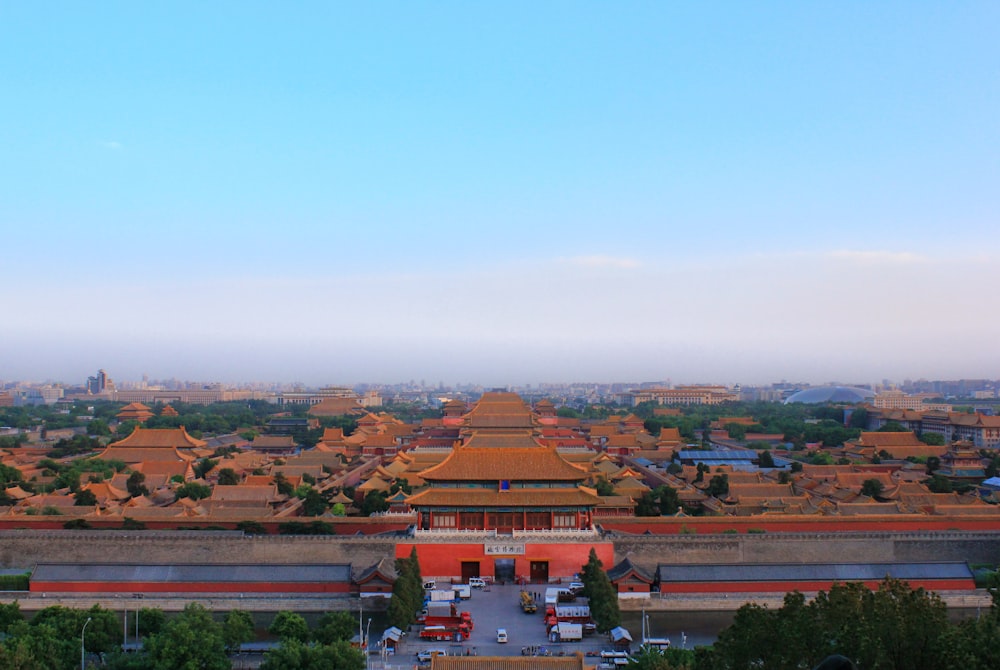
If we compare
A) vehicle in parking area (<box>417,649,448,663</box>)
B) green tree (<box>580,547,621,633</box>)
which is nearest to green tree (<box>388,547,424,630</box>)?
vehicle in parking area (<box>417,649,448,663</box>)

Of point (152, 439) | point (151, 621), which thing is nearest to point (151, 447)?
point (152, 439)

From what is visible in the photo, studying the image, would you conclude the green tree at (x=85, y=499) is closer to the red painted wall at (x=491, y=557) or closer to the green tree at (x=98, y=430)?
the red painted wall at (x=491, y=557)

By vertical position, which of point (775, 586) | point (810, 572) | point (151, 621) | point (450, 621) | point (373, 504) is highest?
point (373, 504)

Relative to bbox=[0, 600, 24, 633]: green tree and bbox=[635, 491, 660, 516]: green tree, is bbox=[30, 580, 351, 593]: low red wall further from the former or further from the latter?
bbox=[635, 491, 660, 516]: green tree

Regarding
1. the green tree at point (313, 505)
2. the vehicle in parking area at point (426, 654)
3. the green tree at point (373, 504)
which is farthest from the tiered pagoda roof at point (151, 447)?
the vehicle in parking area at point (426, 654)

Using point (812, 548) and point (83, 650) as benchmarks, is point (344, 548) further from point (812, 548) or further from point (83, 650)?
point (812, 548)

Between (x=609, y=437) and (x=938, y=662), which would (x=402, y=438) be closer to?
(x=609, y=437)
